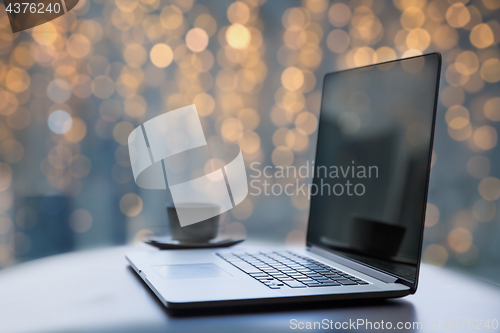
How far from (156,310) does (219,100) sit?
0.65m

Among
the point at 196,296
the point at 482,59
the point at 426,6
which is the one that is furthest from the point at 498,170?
the point at 196,296

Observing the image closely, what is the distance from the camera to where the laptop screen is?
50 centimetres

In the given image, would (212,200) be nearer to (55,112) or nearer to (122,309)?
(55,112)

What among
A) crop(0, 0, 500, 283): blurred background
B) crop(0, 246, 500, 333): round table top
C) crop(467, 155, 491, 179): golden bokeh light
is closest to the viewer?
crop(0, 246, 500, 333): round table top

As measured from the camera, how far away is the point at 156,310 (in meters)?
0.42

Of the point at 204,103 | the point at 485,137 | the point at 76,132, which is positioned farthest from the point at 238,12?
the point at 485,137

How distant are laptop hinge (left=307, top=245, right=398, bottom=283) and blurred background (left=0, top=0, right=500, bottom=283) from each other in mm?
350

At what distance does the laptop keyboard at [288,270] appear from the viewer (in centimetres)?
46

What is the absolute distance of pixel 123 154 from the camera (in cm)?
97

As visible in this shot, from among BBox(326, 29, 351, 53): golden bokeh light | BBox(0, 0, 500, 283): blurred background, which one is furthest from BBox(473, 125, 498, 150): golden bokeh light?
BBox(326, 29, 351, 53): golden bokeh light

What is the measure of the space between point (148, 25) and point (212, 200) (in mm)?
437

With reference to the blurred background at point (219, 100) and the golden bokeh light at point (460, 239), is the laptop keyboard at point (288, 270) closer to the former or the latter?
the blurred background at point (219, 100)

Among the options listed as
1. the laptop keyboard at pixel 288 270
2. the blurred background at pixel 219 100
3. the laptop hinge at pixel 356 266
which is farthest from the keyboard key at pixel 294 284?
the blurred background at pixel 219 100

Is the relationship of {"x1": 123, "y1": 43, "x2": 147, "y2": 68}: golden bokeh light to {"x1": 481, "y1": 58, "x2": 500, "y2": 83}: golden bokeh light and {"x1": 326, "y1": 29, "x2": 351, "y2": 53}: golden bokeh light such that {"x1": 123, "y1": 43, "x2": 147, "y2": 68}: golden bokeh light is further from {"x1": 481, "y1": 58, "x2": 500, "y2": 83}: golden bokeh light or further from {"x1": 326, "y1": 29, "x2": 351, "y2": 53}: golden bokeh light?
{"x1": 481, "y1": 58, "x2": 500, "y2": 83}: golden bokeh light
